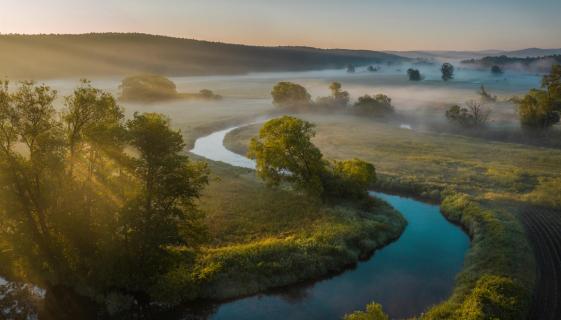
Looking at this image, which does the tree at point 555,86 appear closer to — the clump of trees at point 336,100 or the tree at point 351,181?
the tree at point 351,181

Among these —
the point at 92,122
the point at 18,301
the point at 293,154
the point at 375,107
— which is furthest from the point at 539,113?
the point at 18,301

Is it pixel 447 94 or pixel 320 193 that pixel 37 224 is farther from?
pixel 447 94

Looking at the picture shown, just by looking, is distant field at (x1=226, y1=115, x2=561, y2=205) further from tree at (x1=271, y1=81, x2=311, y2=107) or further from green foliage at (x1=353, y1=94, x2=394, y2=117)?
tree at (x1=271, y1=81, x2=311, y2=107)

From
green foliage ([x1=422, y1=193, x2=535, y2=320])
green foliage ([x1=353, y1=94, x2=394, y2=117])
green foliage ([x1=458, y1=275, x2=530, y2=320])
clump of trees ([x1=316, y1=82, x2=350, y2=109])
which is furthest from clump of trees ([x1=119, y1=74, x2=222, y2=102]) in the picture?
green foliage ([x1=458, y1=275, x2=530, y2=320])

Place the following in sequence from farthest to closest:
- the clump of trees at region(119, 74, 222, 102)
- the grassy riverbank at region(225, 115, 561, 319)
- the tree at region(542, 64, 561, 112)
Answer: the clump of trees at region(119, 74, 222, 102), the tree at region(542, 64, 561, 112), the grassy riverbank at region(225, 115, 561, 319)

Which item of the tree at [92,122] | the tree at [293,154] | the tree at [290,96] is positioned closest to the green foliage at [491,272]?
the tree at [293,154]

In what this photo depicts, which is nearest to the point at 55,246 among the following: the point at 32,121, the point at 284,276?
the point at 32,121
